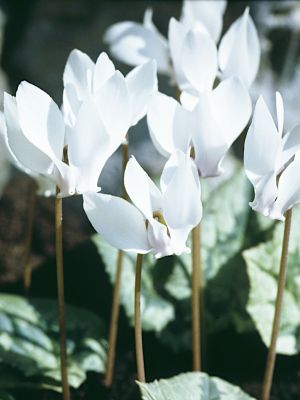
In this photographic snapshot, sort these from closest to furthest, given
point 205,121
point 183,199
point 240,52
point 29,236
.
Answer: point 183,199 < point 205,121 < point 240,52 < point 29,236

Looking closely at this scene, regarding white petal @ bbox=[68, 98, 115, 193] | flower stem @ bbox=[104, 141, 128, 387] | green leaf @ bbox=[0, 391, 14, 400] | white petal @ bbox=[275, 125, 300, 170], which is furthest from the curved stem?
white petal @ bbox=[275, 125, 300, 170]

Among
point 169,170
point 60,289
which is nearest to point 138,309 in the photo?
point 60,289

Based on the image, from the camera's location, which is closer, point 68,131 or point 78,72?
point 68,131

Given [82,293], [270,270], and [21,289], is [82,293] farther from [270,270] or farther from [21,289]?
[270,270]

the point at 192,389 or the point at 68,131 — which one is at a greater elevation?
the point at 68,131

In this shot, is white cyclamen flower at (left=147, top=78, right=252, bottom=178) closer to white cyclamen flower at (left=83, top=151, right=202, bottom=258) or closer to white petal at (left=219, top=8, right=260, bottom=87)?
white cyclamen flower at (left=83, top=151, right=202, bottom=258)

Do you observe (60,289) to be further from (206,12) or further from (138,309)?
(206,12)

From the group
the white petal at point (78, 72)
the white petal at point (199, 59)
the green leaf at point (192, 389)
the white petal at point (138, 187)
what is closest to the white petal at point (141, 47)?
the white petal at point (199, 59)
